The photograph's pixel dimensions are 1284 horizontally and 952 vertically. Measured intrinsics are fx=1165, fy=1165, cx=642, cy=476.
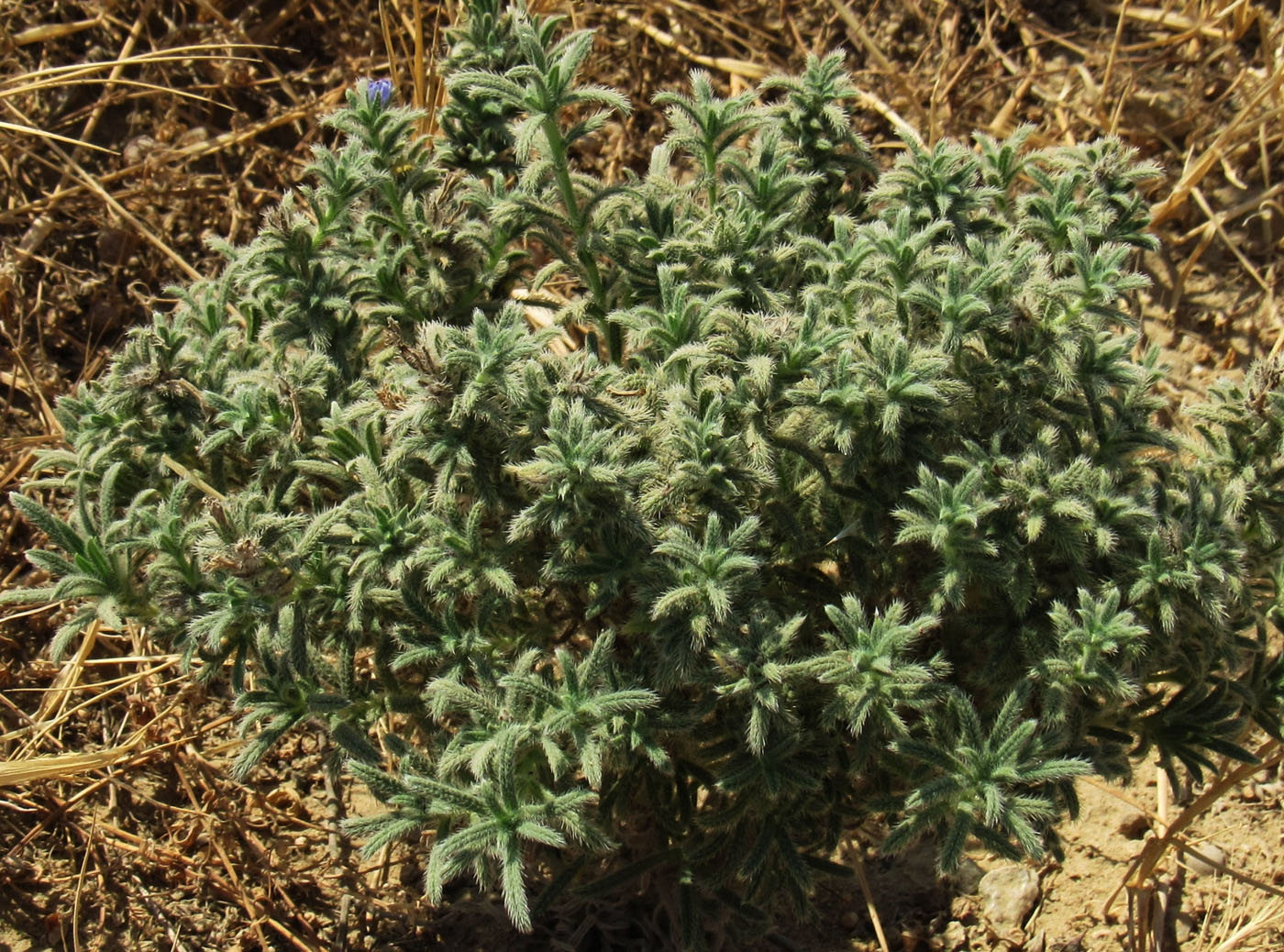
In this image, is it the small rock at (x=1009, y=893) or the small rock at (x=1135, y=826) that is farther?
the small rock at (x=1135, y=826)

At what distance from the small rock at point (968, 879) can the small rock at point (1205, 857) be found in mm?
653

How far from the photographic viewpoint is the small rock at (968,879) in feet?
12.5

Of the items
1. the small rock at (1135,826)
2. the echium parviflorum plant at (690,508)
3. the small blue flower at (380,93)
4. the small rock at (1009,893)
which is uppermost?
the small blue flower at (380,93)

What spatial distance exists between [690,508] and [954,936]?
1.80m

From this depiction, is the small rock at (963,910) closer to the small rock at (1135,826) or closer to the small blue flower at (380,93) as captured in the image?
the small rock at (1135,826)

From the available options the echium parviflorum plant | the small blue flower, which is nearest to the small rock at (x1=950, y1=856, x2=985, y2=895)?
the echium parviflorum plant

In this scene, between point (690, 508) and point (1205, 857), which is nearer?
point (690, 508)

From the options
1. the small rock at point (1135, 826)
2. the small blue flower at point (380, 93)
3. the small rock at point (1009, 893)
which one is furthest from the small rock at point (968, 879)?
the small blue flower at point (380, 93)

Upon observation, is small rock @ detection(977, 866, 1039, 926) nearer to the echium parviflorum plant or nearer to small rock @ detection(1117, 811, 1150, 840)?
small rock @ detection(1117, 811, 1150, 840)

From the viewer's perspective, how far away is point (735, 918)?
10.5ft

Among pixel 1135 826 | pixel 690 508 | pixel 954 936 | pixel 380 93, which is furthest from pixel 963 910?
pixel 380 93

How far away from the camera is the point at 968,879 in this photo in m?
3.84

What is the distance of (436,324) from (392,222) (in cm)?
53

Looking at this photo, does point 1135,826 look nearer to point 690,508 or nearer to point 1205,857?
point 1205,857
